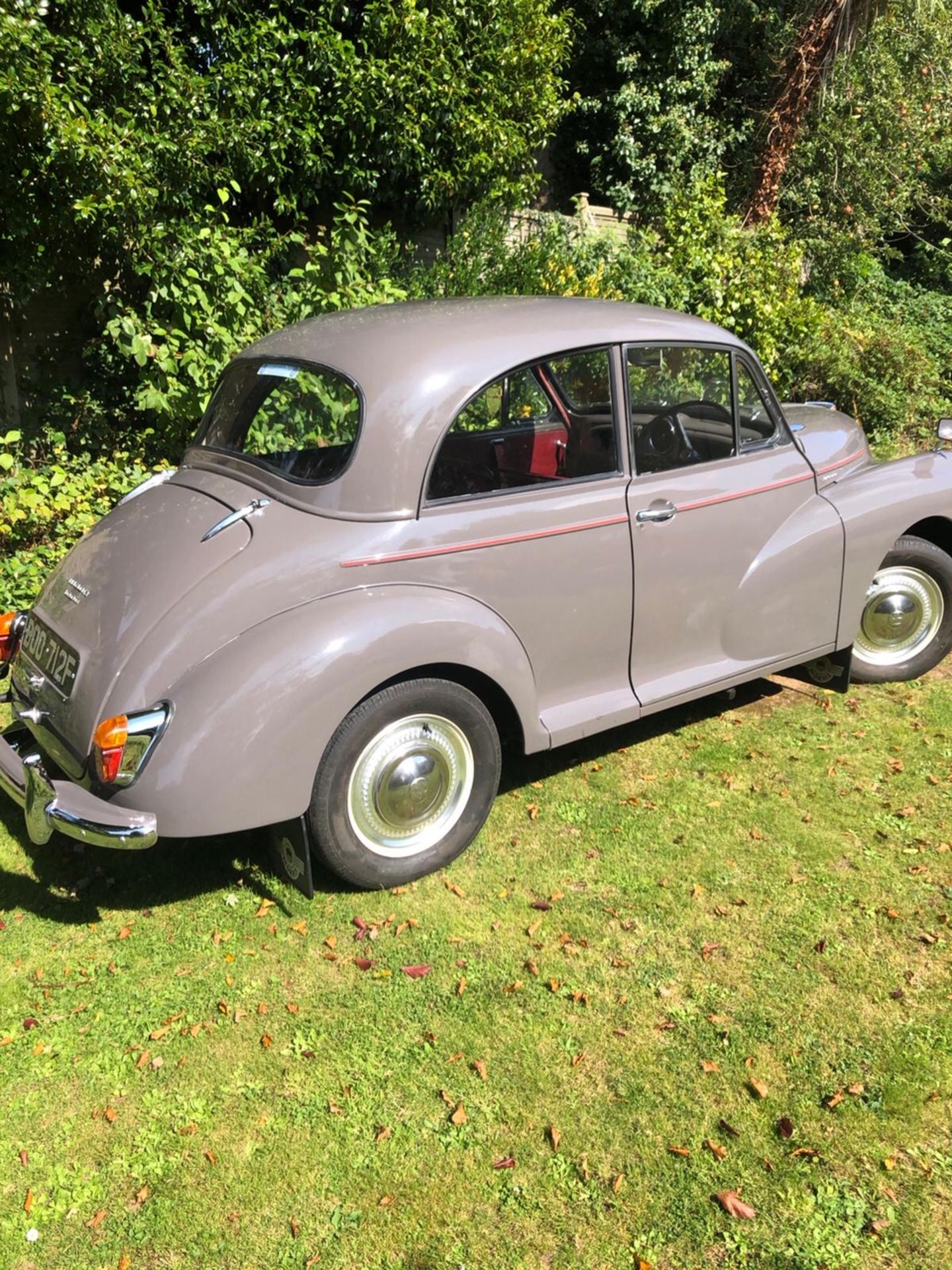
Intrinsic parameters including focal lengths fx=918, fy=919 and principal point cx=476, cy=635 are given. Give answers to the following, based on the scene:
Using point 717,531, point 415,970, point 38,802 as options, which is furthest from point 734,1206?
point 717,531

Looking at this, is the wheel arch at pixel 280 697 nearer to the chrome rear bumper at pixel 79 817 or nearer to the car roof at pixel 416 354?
the chrome rear bumper at pixel 79 817

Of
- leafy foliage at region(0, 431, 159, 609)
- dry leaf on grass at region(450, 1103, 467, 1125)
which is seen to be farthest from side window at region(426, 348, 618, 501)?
leafy foliage at region(0, 431, 159, 609)

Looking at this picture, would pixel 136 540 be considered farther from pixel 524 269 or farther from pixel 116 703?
pixel 524 269

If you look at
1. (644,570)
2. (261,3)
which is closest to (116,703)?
(644,570)

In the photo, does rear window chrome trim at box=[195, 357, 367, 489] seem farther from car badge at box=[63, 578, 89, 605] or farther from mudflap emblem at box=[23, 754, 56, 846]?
mudflap emblem at box=[23, 754, 56, 846]

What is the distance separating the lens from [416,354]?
11.0 feet

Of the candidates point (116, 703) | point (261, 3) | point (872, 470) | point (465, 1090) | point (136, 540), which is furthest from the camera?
point (261, 3)

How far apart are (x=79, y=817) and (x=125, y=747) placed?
0.78ft

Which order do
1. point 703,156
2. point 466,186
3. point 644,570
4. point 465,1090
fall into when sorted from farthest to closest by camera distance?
point 703,156, point 466,186, point 644,570, point 465,1090

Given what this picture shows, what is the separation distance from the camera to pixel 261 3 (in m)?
7.38

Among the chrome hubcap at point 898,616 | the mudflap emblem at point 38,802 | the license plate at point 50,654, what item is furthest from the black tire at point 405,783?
the chrome hubcap at point 898,616

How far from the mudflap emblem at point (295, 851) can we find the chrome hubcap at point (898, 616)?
9.95ft

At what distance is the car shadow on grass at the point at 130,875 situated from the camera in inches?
131

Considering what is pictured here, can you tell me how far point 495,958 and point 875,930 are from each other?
131 cm
